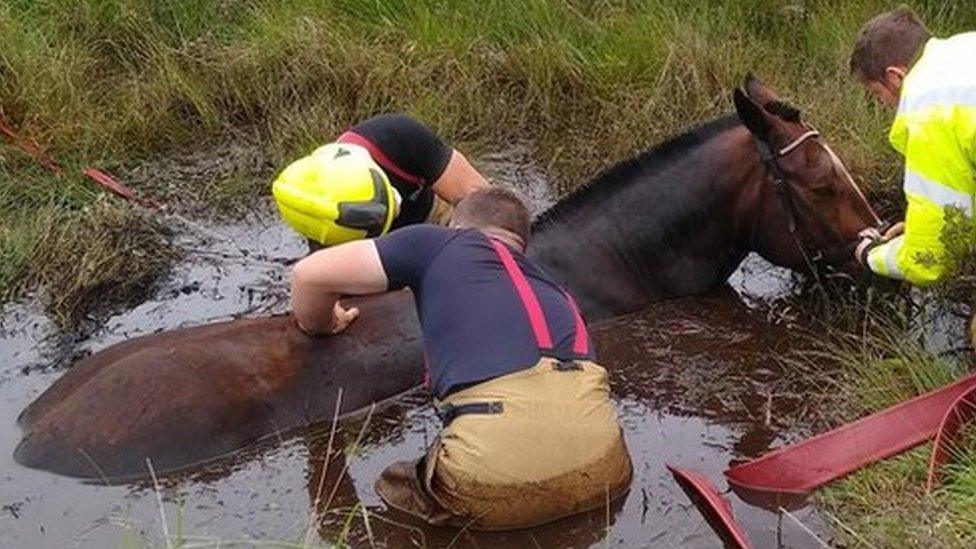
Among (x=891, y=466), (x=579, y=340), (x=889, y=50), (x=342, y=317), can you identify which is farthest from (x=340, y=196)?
(x=891, y=466)

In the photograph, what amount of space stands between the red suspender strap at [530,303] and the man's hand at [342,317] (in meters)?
0.99

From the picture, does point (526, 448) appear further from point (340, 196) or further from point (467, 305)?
point (340, 196)

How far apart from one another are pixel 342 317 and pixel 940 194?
7.70ft

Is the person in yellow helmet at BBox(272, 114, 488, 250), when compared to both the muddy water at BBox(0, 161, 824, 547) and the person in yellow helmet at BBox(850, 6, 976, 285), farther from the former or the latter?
the person in yellow helmet at BBox(850, 6, 976, 285)

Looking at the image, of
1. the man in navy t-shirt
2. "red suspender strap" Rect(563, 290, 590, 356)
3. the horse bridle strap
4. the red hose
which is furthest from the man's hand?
the horse bridle strap

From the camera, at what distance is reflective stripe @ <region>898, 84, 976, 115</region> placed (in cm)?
544

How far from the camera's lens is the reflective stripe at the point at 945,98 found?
17.9 ft

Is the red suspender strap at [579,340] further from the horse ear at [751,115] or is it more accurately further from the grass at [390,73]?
the grass at [390,73]

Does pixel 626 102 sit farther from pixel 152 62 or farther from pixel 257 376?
pixel 257 376

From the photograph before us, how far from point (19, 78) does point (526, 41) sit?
3.17 m

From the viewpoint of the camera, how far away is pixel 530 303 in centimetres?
516

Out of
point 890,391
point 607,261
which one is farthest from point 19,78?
point 890,391

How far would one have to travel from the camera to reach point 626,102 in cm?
906

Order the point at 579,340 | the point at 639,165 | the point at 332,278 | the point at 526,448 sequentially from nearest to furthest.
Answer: the point at 526,448
the point at 579,340
the point at 332,278
the point at 639,165
